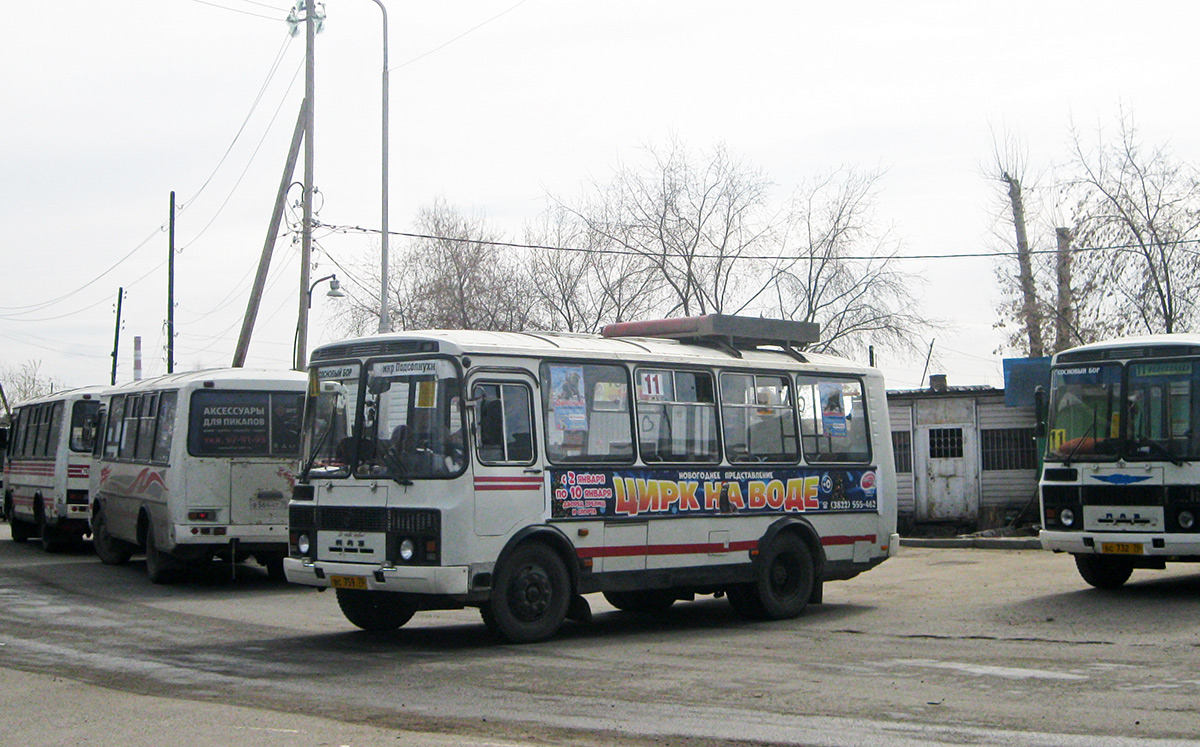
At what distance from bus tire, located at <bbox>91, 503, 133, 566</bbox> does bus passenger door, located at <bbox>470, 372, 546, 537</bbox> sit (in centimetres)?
1141

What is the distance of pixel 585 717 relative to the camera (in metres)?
8.37

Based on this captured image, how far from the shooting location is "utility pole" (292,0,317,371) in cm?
2909

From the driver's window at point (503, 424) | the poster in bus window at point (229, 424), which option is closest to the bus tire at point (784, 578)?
the driver's window at point (503, 424)

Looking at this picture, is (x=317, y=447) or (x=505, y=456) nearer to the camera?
(x=505, y=456)

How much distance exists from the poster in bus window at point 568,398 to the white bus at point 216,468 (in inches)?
257

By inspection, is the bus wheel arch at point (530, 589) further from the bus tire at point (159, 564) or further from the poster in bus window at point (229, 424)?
the bus tire at point (159, 564)

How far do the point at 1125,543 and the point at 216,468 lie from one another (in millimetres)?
10998

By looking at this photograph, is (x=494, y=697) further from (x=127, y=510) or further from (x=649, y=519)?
(x=127, y=510)

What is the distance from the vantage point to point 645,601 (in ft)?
48.1

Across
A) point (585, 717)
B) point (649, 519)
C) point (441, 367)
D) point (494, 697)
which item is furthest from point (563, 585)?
point (585, 717)

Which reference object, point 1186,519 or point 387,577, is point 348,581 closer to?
point 387,577

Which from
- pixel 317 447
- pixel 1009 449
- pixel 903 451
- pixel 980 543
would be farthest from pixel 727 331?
pixel 903 451

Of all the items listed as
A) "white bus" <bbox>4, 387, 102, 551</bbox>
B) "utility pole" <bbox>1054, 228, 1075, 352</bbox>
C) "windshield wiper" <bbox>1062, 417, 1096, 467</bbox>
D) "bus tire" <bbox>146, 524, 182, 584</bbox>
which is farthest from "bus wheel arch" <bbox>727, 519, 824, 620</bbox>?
"utility pole" <bbox>1054, 228, 1075, 352</bbox>

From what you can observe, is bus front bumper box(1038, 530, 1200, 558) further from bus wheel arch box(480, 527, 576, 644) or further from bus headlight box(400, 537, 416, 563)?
bus headlight box(400, 537, 416, 563)
